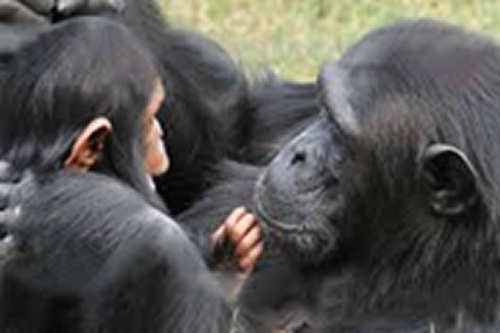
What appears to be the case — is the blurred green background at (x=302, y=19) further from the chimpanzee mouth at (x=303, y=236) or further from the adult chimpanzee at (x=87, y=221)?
the chimpanzee mouth at (x=303, y=236)

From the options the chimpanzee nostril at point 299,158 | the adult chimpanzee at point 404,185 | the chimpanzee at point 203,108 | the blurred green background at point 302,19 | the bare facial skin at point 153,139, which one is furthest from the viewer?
the blurred green background at point 302,19

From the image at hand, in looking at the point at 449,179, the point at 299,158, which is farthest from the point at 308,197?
the point at 449,179

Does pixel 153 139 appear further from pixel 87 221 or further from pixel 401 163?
pixel 401 163

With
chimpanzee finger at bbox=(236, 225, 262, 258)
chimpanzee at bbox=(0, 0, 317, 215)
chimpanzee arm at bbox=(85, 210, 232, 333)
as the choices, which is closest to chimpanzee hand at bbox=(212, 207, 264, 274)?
chimpanzee finger at bbox=(236, 225, 262, 258)

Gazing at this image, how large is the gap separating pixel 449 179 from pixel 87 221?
35.4 inches

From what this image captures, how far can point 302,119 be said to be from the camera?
666 cm

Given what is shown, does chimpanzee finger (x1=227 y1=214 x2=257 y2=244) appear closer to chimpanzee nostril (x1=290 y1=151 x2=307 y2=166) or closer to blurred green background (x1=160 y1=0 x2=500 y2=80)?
chimpanzee nostril (x1=290 y1=151 x2=307 y2=166)

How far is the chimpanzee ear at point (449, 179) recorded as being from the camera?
5340 mm

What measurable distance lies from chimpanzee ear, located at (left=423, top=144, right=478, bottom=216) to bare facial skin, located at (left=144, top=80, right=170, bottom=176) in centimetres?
79

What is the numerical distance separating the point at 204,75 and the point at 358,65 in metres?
1.26

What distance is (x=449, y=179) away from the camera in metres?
5.39

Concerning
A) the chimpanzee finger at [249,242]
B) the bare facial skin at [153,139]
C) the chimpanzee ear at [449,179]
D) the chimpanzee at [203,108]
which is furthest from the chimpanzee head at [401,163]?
the chimpanzee at [203,108]

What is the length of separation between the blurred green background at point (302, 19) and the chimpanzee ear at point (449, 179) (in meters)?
3.47

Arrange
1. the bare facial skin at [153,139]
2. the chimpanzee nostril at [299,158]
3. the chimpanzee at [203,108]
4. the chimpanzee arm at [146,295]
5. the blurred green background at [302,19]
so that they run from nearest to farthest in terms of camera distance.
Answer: the chimpanzee arm at [146,295], the chimpanzee nostril at [299,158], the bare facial skin at [153,139], the chimpanzee at [203,108], the blurred green background at [302,19]
